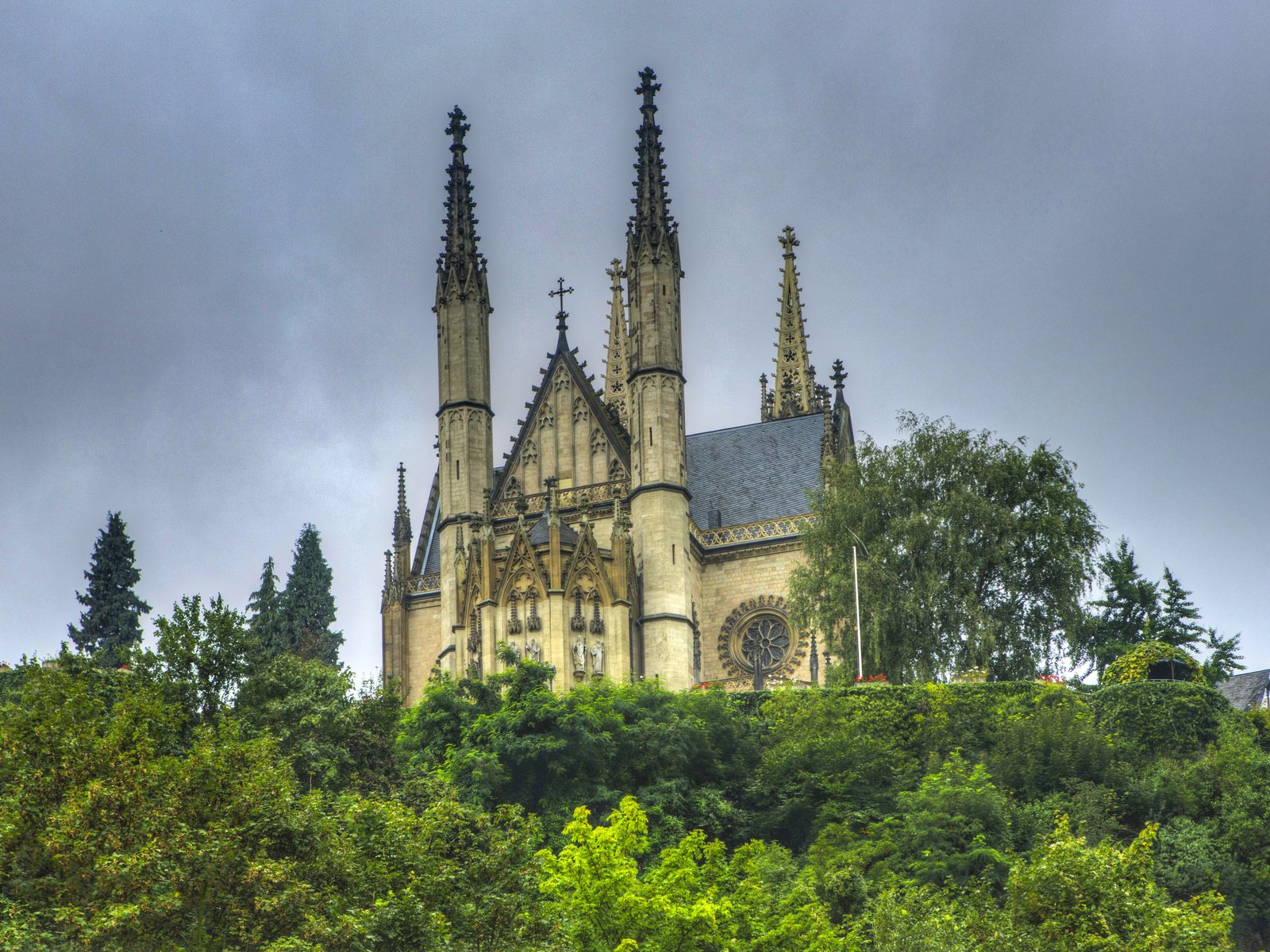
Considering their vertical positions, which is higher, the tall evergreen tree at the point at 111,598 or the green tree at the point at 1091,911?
the tall evergreen tree at the point at 111,598

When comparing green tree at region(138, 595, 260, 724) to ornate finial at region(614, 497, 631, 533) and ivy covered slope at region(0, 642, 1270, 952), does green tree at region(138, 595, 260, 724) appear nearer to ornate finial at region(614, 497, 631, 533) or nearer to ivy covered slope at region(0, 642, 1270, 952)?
ivy covered slope at region(0, 642, 1270, 952)

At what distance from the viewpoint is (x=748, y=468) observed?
2884 inches

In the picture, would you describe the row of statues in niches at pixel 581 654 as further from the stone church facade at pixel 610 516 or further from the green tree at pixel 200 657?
the green tree at pixel 200 657

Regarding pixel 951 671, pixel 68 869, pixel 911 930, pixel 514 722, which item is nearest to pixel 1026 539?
pixel 951 671

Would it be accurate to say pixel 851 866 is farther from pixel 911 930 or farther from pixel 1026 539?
pixel 1026 539

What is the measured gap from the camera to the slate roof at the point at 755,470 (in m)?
70.5

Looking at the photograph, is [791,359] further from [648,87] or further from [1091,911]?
[1091,911]

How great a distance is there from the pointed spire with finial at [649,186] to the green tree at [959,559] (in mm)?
15331

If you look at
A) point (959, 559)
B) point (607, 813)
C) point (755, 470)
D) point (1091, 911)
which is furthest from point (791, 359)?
point (1091, 911)

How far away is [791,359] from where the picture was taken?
294ft

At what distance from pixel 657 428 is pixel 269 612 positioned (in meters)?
18.4

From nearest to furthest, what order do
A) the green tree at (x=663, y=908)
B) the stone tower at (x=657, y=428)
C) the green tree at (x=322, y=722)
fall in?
1. the green tree at (x=663, y=908)
2. the green tree at (x=322, y=722)
3. the stone tower at (x=657, y=428)

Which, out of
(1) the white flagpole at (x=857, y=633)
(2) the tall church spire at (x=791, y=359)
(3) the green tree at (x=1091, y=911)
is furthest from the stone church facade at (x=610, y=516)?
(3) the green tree at (x=1091, y=911)

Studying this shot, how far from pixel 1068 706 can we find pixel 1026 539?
24.9 feet
